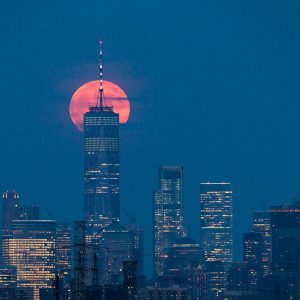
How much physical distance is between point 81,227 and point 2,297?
64.1m

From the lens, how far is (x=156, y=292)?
6762 inches

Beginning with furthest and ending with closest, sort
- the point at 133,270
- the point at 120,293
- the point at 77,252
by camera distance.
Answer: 1. the point at 120,293
2. the point at 133,270
3. the point at 77,252

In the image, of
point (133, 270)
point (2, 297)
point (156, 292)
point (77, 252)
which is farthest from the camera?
point (156, 292)

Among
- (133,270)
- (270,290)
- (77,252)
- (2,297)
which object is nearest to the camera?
(77,252)

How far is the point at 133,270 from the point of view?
103 meters

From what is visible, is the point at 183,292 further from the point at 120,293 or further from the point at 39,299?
the point at 120,293

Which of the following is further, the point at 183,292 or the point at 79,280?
the point at 183,292

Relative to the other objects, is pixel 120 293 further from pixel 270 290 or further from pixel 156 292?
pixel 270 290

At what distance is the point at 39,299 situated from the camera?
176750 mm

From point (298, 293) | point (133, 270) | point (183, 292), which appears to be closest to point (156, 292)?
point (183, 292)

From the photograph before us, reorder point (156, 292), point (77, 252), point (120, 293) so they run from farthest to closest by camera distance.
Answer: point (156, 292)
point (120, 293)
point (77, 252)

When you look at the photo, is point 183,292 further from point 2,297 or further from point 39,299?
point 2,297

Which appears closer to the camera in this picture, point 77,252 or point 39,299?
point 77,252

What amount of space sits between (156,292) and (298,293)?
72.8 ft
